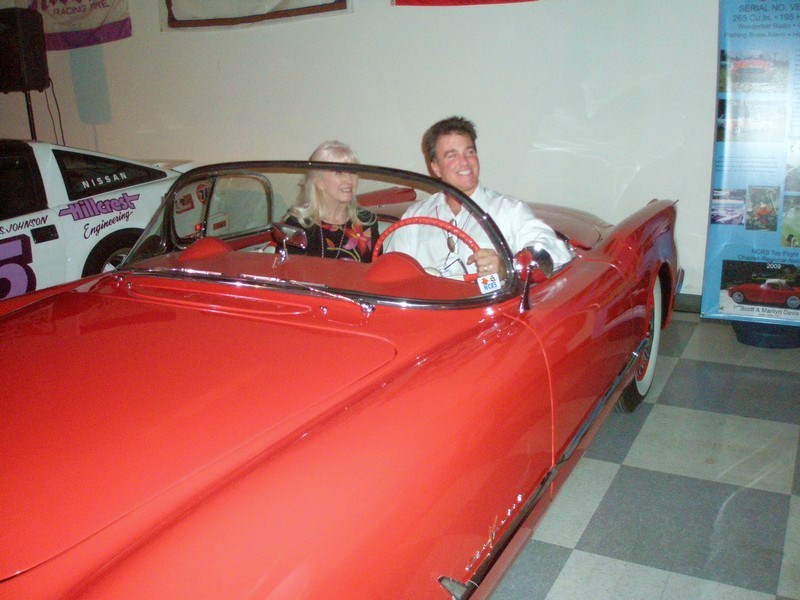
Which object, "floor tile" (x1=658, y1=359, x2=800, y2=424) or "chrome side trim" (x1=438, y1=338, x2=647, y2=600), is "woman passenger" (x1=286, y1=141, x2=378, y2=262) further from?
"floor tile" (x1=658, y1=359, x2=800, y2=424)

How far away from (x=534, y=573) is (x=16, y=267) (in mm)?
3426

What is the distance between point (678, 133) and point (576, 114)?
0.68 metres

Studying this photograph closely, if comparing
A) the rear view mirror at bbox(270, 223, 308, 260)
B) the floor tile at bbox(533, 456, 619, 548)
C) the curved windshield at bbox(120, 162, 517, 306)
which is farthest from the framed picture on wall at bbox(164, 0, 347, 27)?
the floor tile at bbox(533, 456, 619, 548)

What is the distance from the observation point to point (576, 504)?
8.25 ft

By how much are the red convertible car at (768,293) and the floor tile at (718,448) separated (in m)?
1.28

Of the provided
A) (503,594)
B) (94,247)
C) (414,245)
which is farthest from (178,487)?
(94,247)

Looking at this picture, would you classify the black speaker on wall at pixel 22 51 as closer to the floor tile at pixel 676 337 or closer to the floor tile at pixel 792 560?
the floor tile at pixel 676 337

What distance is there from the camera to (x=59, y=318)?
6.30 ft

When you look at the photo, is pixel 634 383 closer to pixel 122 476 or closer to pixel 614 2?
pixel 122 476

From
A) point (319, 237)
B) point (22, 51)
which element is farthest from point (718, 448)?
point (22, 51)

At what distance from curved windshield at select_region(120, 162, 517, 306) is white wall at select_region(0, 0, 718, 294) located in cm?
244

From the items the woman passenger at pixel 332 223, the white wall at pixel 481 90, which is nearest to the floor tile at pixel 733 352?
the white wall at pixel 481 90

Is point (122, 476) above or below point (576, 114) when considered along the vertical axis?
below

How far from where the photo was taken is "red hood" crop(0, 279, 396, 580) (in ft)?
3.76
